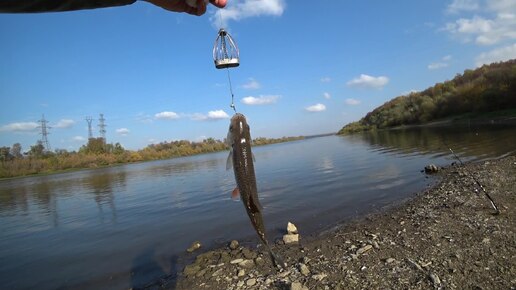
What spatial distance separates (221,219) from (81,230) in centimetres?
845

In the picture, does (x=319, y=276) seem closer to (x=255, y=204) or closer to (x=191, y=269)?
(x=255, y=204)

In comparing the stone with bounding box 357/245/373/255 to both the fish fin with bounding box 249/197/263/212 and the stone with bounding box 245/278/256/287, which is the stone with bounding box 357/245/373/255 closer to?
the stone with bounding box 245/278/256/287

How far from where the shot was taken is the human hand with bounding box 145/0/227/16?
8.61ft

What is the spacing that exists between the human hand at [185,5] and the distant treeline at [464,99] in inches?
3413

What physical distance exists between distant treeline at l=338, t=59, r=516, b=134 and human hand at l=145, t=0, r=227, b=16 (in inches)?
3413

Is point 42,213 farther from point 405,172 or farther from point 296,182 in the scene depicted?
point 405,172

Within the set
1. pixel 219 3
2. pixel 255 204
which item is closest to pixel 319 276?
pixel 255 204

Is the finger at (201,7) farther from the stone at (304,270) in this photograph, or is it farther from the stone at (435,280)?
the stone at (304,270)

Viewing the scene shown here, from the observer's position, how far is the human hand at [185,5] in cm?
262

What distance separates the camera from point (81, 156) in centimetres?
11506

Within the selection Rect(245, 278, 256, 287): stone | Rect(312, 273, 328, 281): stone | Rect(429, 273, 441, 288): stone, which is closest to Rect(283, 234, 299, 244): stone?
Rect(245, 278, 256, 287): stone

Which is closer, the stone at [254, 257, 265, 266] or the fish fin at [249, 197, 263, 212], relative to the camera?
the fish fin at [249, 197, 263, 212]

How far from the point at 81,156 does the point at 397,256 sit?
12324cm

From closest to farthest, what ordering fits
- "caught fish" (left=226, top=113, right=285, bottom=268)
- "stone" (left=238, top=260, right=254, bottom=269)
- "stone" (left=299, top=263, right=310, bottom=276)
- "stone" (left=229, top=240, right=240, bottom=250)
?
"caught fish" (left=226, top=113, right=285, bottom=268), "stone" (left=299, top=263, right=310, bottom=276), "stone" (left=238, top=260, right=254, bottom=269), "stone" (left=229, top=240, right=240, bottom=250)
